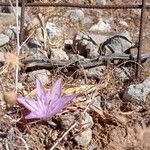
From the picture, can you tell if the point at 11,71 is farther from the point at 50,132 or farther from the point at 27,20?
the point at 27,20

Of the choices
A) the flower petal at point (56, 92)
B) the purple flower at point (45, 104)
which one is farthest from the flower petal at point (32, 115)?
the flower petal at point (56, 92)

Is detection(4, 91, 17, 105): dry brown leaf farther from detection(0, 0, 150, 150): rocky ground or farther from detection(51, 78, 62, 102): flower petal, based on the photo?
detection(51, 78, 62, 102): flower petal

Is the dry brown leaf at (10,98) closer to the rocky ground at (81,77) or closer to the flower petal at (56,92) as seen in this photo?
the rocky ground at (81,77)

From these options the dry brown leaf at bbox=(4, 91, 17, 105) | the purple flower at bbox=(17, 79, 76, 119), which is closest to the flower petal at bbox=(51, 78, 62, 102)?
the purple flower at bbox=(17, 79, 76, 119)

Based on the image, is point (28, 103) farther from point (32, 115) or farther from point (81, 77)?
point (81, 77)

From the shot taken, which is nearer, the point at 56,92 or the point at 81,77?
the point at 56,92

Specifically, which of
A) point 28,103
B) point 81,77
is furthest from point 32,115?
point 81,77
